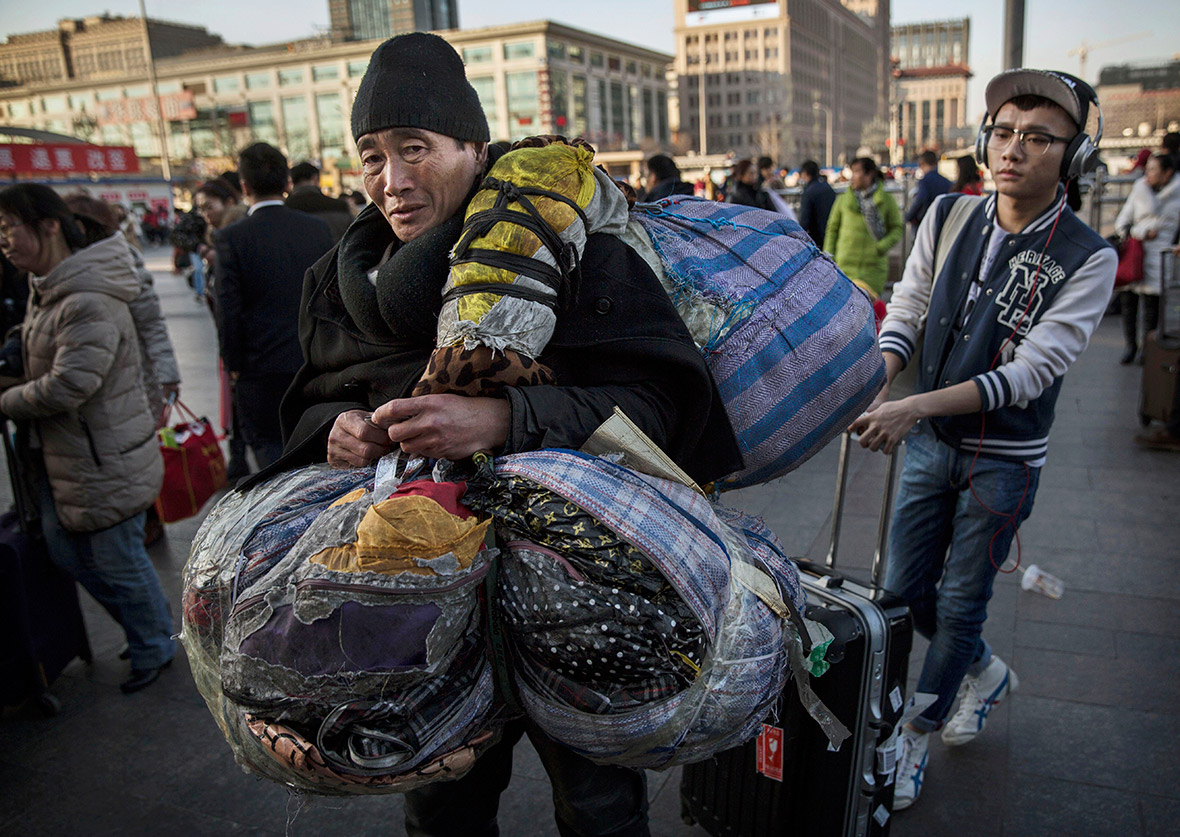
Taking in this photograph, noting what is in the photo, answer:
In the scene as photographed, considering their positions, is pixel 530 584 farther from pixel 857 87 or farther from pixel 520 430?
pixel 857 87

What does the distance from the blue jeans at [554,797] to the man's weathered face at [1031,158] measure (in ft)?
6.07

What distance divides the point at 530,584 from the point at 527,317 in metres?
0.41

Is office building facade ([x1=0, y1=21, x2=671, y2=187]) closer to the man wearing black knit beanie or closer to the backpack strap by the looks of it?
the backpack strap

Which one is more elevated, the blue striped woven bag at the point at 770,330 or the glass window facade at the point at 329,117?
the glass window facade at the point at 329,117

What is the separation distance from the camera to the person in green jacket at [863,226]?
7.43 metres

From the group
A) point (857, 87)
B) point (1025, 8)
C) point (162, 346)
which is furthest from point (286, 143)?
point (857, 87)

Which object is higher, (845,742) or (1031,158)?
(1031,158)

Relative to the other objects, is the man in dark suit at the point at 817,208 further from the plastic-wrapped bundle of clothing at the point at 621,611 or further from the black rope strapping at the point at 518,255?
the plastic-wrapped bundle of clothing at the point at 621,611

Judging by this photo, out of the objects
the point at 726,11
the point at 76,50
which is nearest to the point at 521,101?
the point at 726,11

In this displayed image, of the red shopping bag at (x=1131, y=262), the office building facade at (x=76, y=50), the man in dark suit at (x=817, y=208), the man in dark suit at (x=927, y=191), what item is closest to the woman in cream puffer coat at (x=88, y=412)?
the man in dark suit at (x=817, y=208)

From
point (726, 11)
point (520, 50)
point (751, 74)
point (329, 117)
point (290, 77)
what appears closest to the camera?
point (520, 50)

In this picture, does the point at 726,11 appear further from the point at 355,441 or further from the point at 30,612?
the point at 355,441

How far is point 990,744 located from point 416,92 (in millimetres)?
2674

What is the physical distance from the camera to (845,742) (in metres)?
1.85
